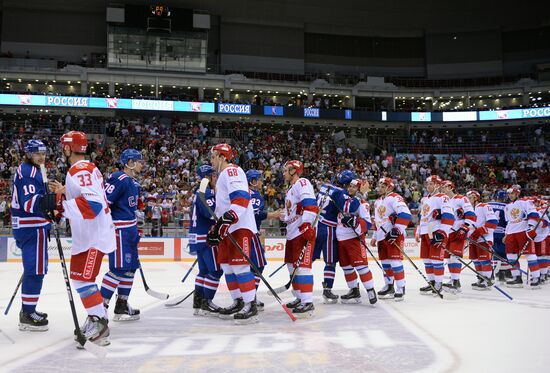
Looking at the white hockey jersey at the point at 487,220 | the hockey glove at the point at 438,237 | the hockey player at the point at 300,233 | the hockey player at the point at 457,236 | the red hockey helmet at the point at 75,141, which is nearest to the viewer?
the red hockey helmet at the point at 75,141

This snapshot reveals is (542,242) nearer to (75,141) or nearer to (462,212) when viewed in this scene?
(462,212)

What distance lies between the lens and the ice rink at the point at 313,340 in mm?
4039

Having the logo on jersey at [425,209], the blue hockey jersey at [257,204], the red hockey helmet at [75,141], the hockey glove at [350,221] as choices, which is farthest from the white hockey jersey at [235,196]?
the logo on jersey at [425,209]

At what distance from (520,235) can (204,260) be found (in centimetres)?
676

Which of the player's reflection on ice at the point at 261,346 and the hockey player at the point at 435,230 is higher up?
the hockey player at the point at 435,230

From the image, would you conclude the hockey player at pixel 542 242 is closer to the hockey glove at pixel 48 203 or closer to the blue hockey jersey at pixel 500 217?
the blue hockey jersey at pixel 500 217

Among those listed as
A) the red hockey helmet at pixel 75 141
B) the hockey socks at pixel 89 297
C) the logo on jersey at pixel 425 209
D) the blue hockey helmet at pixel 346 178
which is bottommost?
the hockey socks at pixel 89 297

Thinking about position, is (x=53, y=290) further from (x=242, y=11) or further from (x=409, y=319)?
(x=242, y=11)

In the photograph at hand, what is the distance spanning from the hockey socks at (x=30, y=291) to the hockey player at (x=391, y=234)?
4.95m

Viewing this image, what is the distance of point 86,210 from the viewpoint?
4512 millimetres

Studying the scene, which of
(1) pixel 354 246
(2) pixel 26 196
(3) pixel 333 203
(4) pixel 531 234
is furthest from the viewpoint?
(4) pixel 531 234

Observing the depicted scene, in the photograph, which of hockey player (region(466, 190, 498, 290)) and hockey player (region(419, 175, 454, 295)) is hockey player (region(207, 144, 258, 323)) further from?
hockey player (region(466, 190, 498, 290))

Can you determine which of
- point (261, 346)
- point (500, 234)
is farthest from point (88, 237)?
point (500, 234)

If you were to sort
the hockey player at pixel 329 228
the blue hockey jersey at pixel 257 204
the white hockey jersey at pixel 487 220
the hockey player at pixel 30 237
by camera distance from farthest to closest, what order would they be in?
1. the white hockey jersey at pixel 487 220
2. the hockey player at pixel 329 228
3. the blue hockey jersey at pixel 257 204
4. the hockey player at pixel 30 237
